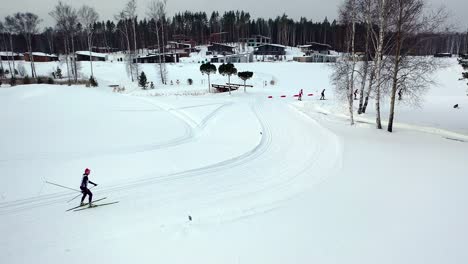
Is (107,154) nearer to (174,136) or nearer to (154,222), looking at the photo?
(174,136)

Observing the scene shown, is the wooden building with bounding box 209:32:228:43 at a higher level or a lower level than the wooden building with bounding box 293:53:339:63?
higher

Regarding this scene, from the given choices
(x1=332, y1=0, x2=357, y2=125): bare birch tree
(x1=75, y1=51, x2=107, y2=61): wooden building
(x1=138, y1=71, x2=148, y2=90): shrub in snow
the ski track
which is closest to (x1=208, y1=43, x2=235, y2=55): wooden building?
(x1=75, y1=51, x2=107, y2=61): wooden building

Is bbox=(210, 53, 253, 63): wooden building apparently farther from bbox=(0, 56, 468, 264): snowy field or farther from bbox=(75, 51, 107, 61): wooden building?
bbox=(0, 56, 468, 264): snowy field

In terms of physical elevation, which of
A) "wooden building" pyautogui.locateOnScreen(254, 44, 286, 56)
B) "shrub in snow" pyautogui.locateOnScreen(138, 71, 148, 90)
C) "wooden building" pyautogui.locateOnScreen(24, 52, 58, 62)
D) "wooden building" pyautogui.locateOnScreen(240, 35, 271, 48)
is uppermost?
"wooden building" pyautogui.locateOnScreen(240, 35, 271, 48)

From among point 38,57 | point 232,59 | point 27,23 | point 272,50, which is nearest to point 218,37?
point 272,50

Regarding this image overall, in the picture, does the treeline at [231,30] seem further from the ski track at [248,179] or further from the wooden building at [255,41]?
the ski track at [248,179]

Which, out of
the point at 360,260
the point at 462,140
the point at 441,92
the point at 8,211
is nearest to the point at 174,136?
the point at 8,211

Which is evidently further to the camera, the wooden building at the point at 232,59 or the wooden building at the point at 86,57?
the wooden building at the point at 232,59

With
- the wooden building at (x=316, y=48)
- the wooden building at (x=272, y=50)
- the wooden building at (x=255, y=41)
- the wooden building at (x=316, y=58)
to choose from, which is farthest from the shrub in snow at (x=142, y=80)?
the wooden building at (x=255, y=41)

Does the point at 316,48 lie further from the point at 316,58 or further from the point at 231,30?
the point at 231,30
